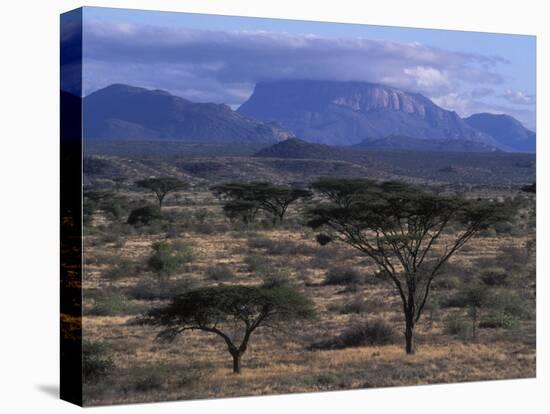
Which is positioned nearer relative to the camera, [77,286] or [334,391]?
[77,286]

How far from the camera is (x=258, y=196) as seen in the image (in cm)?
2084

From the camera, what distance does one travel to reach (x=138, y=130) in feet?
67.4

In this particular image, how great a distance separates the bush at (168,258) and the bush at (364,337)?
2393 mm

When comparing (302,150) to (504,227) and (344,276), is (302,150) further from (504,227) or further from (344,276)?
(504,227)

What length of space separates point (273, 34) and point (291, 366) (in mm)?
4850

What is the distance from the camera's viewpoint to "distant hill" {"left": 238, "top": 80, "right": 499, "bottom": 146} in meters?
21.7

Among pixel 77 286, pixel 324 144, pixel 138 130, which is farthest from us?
pixel 324 144

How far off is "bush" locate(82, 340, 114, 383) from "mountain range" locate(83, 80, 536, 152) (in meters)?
2.77

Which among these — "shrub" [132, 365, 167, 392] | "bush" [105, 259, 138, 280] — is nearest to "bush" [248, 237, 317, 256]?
"bush" [105, 259, 138, 280]

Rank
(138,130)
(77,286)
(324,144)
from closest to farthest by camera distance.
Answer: (77,286), (138,130), (324,144)

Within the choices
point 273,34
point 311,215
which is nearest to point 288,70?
point 273,34

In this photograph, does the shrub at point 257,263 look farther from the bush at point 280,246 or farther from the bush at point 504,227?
the bush at point 504,227

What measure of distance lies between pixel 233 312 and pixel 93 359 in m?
2.25

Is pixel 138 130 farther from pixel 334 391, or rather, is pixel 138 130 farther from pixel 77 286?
pixel 334 391
